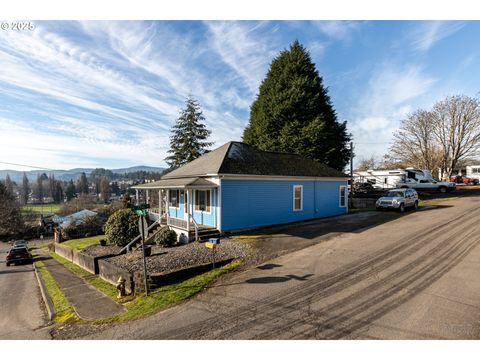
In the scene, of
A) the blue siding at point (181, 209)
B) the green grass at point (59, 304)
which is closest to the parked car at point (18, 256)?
the green grass at point (59, 304)

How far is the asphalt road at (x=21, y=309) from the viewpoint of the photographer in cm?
785

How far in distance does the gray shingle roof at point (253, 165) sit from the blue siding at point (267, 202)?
666 mm

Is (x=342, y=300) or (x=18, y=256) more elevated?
(x=342, y=300)

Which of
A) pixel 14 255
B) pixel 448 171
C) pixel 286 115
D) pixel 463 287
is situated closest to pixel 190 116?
pixel 286 115

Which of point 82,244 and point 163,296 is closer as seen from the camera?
point 163,296

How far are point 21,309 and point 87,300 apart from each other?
380 centimetres

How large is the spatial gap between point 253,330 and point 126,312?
423 cm

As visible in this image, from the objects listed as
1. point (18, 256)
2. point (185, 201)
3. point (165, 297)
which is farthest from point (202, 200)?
point (18, 256)

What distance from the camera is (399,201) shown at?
20406 millimetres

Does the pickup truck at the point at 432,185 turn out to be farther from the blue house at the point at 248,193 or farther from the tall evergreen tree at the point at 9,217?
the tall evergreen tree at the point at 9,217

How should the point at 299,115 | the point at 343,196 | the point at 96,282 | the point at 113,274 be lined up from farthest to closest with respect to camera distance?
the point at 299,115 < the point at 343,196 < the point at 96,282 < the point at 113,274

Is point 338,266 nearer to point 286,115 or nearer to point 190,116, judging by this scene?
point 286,115

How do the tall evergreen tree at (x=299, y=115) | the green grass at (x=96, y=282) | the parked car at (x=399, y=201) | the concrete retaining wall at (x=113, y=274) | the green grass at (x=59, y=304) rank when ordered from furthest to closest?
the tall evergreen tree at (x=299, y=115) → the parked car at (x=399, y=201) → the green grass at (x=96, y=282) → the concrete retaining wall at (x=113, y=274) → the green grass at (x=59, y=304)

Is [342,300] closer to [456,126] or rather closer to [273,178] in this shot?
[273,178]
